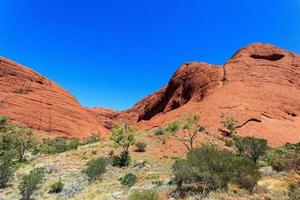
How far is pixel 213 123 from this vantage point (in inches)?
1528

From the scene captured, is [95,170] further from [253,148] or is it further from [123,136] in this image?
[253,148]

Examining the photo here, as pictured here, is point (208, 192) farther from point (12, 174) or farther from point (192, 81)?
point (192, 81)

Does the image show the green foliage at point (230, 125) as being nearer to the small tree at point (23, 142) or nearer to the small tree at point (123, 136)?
the small tree at point (123, 136)

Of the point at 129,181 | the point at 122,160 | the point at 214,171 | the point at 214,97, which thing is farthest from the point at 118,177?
the point at 214,97

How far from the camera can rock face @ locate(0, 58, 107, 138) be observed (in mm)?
50906

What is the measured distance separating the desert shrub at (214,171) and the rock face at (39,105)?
37.8 metres

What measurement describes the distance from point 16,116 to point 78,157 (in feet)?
91.8

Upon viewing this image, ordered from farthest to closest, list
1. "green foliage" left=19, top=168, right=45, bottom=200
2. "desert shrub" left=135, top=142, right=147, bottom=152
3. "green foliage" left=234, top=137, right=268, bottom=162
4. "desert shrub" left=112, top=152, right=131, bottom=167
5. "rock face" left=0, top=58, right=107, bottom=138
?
"rock face" left=0, top=58, right=107, bottom=138
"desert shrub" left=135, top=142, right=147, bottom=152
"green foliage" left=234, top=137, right=268, bottom=162
"desert shrub" left=112, top=152, right=131, bottom=167
"green foliage" left=19, top=168, right=45, bottom=200

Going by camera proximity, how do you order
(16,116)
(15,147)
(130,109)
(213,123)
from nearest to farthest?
(15,147), (213,123), (16,116), (130,109)

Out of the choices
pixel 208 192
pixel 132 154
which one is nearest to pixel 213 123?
pixel 132 154

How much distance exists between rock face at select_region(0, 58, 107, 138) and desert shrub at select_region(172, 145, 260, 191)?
37796mm

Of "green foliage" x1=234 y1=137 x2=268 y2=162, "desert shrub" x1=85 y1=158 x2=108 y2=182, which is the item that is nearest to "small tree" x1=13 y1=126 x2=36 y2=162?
"desert shrub" x1=85 y1=158 x2=108 y2=182

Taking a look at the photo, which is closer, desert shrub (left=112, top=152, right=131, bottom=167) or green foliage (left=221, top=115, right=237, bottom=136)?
desert shrub (left=112, top=152, right=131, bottom=167)

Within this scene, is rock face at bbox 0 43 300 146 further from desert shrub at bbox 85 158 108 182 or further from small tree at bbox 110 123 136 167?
desert shrub at bbox 85 158 108 182
